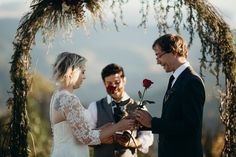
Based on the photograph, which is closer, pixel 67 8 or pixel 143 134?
pixel 143 134

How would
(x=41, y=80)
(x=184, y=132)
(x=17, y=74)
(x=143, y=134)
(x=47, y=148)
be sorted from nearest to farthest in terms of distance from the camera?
1. (x=184, y=132)
2. (x=143, y=134)
3. (x=17, y=74)
4. (x=47, y=148)
5. (x=41, y=80)

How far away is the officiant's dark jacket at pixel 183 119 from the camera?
4059 mm

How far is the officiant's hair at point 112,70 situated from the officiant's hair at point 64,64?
2.84ft

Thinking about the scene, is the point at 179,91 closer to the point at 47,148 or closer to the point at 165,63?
the point at 165,63

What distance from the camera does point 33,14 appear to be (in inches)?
246

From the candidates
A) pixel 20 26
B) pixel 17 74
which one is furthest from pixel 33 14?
pixel 17 74

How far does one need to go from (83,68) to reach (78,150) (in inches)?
25.1

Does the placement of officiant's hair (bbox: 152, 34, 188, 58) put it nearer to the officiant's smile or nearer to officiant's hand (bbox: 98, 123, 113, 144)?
officiant's hand (bbox: 98, 123, 113, 144)

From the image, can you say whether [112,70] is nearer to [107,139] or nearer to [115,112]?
[115,112]

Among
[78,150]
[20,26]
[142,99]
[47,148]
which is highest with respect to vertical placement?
[20,26]

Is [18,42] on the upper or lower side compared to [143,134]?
upper

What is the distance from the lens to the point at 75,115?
418cm

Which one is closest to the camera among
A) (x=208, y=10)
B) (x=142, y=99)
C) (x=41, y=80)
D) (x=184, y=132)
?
(x=184, y=132)

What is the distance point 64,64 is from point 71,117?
1.30ft
